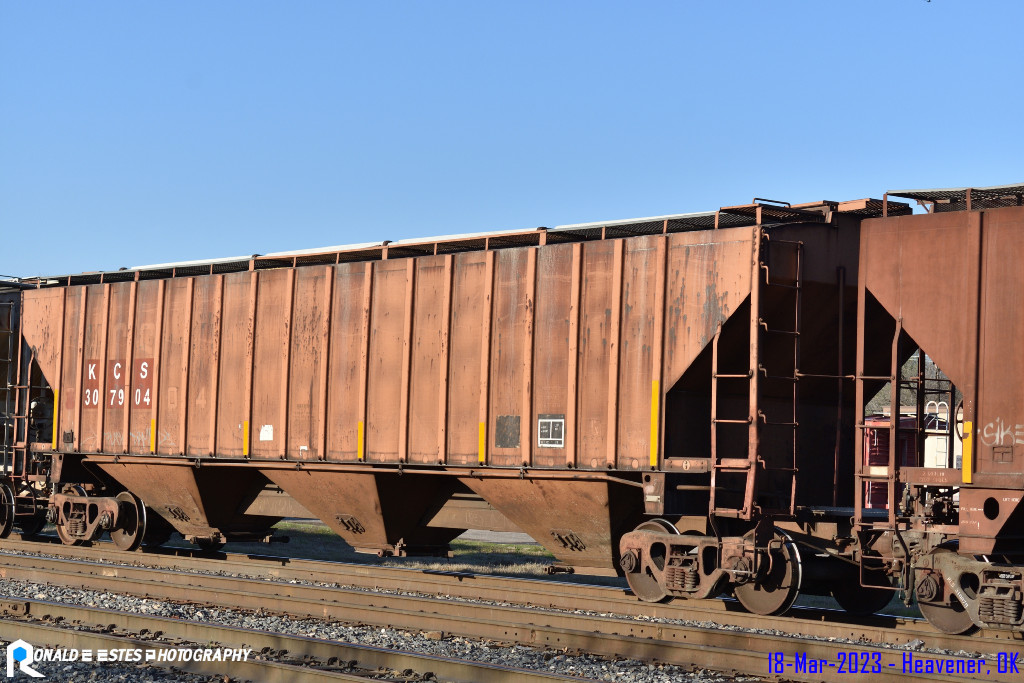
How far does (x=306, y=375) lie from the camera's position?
15367 mm

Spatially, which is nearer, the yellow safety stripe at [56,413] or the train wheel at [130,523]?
the train wheel at [130,523]

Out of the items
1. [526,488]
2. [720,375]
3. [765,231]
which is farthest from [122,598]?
[765,231]

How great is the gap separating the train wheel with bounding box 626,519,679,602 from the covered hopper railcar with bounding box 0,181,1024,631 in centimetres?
4

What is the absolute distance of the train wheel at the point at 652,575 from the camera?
39.8ft

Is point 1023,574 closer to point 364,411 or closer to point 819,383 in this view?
point 819,383

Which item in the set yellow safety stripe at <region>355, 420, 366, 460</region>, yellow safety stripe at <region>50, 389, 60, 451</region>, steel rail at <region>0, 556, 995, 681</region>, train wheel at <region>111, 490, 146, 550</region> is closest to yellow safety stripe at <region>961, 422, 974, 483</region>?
steel rail at <region>0, 556, 995, 681</region>

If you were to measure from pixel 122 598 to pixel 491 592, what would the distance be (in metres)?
4.34

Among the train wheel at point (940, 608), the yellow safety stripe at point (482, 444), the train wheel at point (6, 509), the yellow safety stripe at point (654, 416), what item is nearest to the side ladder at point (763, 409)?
the yellow safety stripe at point (654, 416)

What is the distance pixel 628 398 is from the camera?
12414mm

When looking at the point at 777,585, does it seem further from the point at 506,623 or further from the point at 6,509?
the point at 6,509

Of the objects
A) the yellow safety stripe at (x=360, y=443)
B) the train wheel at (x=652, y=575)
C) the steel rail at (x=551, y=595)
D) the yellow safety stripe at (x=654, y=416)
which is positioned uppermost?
the yellow safety stripe at (x=654, y=416)

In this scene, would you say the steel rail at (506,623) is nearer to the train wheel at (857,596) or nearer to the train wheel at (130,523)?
the train wheel at (857,596)

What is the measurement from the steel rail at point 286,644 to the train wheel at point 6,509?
866cm

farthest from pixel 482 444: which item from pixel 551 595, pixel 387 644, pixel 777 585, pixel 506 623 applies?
pixel 777 585
